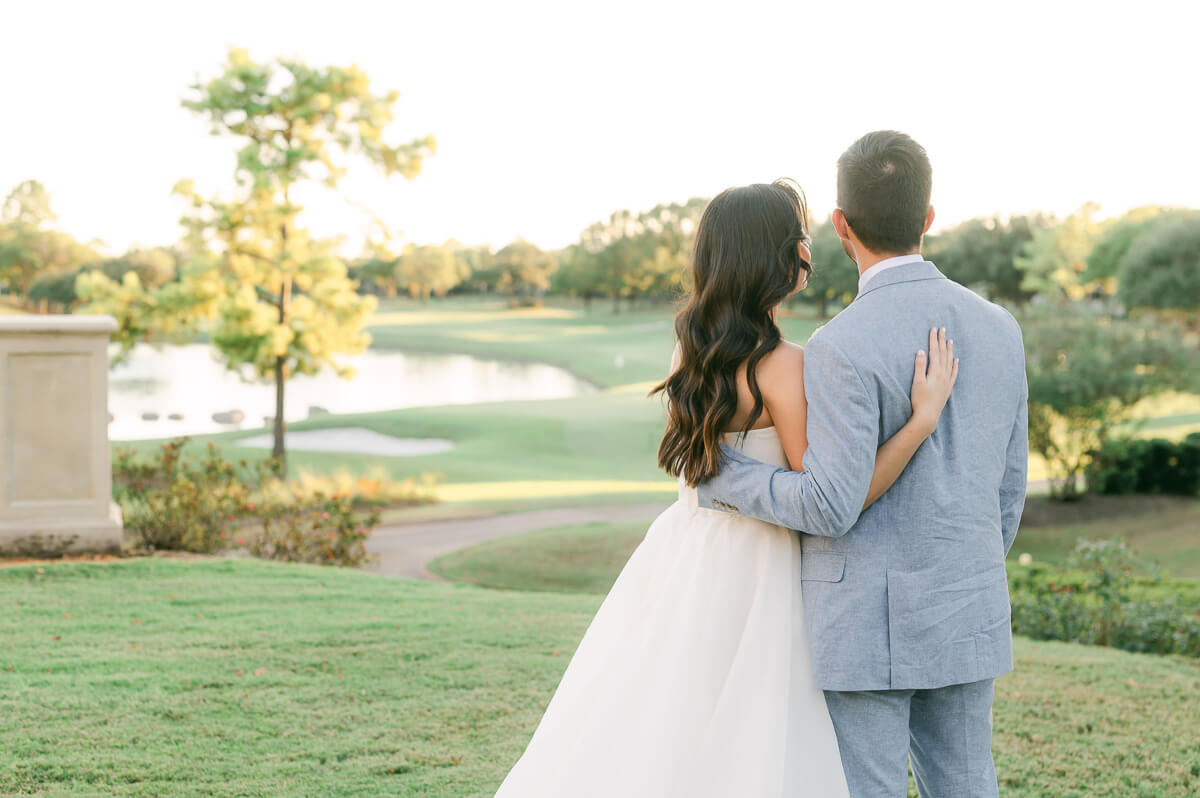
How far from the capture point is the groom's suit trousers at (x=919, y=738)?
7.39ft

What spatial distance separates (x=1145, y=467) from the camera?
22000 mm

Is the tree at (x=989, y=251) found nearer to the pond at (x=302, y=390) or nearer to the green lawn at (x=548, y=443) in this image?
the green lawn at (x=548, y=443)

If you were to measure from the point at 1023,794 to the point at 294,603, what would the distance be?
4621mm

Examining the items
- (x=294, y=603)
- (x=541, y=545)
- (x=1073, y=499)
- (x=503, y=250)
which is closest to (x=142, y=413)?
(x=541, y=545)

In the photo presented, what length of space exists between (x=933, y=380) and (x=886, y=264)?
281 millimetres

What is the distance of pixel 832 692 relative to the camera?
2.31m

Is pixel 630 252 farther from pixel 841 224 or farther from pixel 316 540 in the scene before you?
pixel 841 224

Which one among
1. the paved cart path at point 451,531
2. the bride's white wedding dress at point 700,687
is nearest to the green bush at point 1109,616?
the bride's white wedding dress at point 700,687

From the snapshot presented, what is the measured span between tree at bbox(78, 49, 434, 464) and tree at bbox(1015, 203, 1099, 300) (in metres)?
45.5

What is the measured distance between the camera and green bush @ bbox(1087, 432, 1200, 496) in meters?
21.8

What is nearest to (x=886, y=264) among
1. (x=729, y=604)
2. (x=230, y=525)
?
(x=729, y=604)

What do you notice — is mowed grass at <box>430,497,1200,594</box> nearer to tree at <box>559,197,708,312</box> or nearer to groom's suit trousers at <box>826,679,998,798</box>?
groom's suit trousers at <box>826,679,998,798</box>

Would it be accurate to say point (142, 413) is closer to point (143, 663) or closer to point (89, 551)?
point (89, 551)

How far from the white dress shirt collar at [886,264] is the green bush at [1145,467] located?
2180cm
